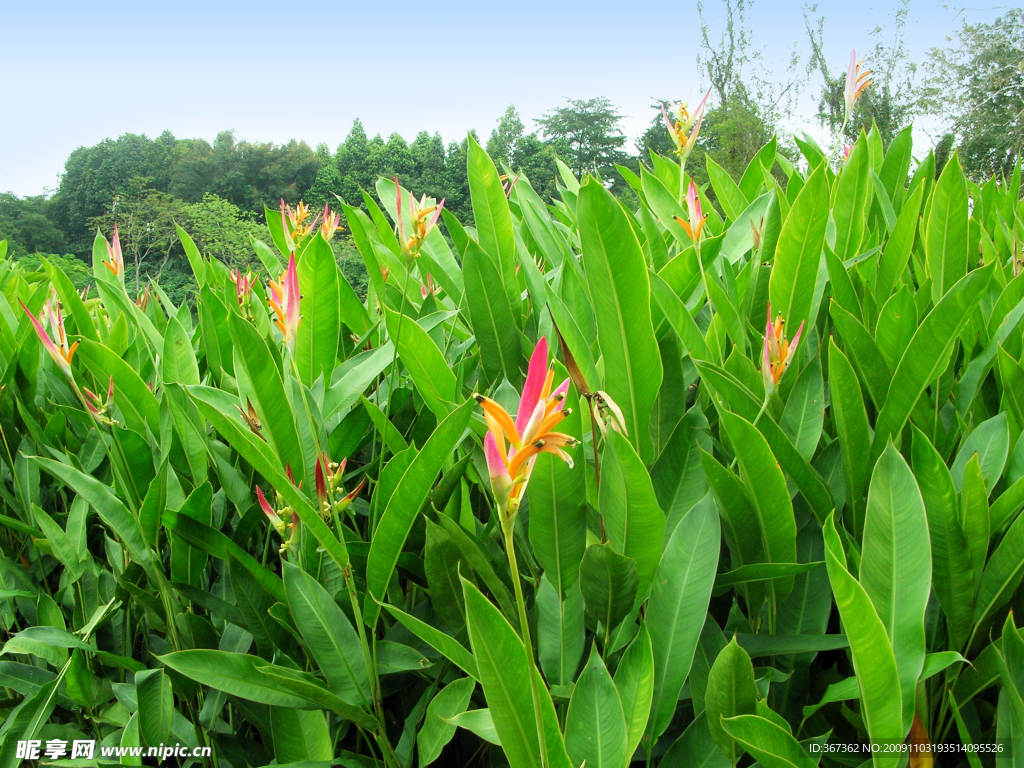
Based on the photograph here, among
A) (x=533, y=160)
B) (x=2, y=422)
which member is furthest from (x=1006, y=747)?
(x=533, y=160)

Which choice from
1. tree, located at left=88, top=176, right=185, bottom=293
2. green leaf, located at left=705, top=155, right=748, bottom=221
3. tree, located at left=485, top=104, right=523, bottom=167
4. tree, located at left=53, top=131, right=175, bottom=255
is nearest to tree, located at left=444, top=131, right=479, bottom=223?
tree, located at left=485, top=104, right=523, bottom=167

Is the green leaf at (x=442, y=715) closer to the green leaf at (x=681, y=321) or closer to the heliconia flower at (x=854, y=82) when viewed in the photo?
the green leaf at (x=681, y=321)

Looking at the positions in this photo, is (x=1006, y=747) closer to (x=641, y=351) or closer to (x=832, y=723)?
(x=832, y=723)

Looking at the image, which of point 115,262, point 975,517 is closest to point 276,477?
point 975,517

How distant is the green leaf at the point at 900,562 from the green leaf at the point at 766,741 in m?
0.09

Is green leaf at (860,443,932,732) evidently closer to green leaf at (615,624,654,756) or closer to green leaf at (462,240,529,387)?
green leaf at (615,624,654,756)

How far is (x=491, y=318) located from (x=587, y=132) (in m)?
75.9

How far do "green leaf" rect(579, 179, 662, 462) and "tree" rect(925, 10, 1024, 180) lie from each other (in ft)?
96.2

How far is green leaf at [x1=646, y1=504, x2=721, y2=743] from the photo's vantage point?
636 millimetres

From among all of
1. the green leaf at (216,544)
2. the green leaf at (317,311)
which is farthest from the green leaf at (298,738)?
the green leaf at (317,311)

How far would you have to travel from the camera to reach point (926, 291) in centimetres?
100

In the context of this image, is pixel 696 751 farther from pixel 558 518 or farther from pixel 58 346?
pixel 58 346

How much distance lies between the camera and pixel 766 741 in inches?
21.5

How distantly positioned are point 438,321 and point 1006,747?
2.68 feet
